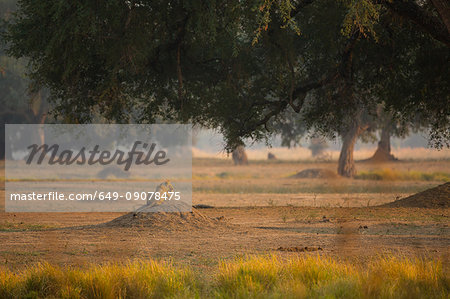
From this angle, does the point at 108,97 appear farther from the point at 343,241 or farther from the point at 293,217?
the point at 343,241

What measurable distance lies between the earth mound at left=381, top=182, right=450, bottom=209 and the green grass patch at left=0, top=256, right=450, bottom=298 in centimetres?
1203

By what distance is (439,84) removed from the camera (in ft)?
55.3

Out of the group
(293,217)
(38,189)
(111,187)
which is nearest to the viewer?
(293,217)

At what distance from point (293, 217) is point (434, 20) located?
6898 mm

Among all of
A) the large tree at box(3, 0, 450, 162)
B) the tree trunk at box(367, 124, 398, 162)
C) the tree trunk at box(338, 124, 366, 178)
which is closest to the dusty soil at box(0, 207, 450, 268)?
the large tree at box(3, 0, 450, 162)

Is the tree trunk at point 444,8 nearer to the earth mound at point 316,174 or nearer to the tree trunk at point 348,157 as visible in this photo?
the earth mound at point 316,174

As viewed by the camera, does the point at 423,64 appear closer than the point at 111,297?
No

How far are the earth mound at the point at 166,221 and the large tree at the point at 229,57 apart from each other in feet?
11.7

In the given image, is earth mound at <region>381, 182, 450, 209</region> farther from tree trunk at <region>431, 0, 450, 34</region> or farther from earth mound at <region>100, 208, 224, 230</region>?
tree trunk at <region>431, 0, 450, 34</region>

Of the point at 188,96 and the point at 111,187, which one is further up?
the point at 188,96

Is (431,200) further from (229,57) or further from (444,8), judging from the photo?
(444,8)

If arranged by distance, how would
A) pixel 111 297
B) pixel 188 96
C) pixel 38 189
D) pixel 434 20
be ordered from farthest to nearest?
pixel 38 189 → pixel 188 96 → pixel 434 20 → pixel 111 297

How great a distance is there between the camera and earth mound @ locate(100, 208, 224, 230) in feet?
48.2

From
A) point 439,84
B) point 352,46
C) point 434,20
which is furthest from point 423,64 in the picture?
point 434,20
